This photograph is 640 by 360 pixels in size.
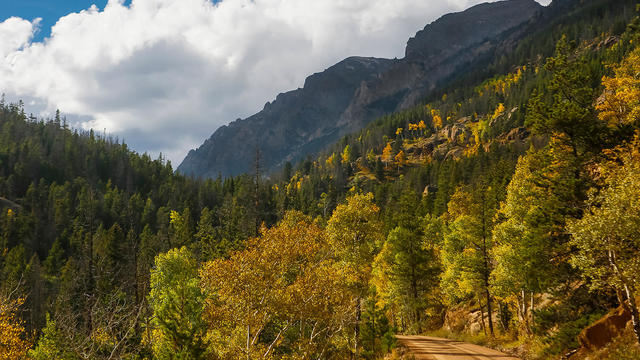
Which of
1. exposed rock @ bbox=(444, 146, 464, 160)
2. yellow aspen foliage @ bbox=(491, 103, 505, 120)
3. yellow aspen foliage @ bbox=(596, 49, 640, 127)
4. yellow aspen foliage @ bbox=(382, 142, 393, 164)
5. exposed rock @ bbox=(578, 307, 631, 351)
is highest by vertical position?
yellow aspen foliage @ bbox=(491, 103, 505, 120)

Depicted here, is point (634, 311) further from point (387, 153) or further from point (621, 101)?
point (387, 153)

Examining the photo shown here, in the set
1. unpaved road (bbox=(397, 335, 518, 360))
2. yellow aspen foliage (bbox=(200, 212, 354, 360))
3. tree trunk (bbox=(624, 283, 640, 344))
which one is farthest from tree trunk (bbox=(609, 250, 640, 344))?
yellow aspen foliage (bbox=(200, 212, 354, 360))

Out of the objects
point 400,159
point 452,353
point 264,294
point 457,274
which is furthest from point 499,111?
point 264,294

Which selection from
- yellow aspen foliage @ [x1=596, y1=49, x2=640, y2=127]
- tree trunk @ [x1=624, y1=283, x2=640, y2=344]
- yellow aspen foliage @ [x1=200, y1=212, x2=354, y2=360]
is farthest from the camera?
yellow aspen foliage @ [x1=596, y1=49, x2=640, y2=127]

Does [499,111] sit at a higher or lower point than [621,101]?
higher

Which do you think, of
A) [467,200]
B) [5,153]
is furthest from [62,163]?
[467,200]

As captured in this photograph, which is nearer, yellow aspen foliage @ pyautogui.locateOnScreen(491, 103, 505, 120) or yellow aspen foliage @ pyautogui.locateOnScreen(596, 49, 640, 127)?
yellow aspen foliage @ pyautogui.locateOnScreen(596, 49, 640, 127)

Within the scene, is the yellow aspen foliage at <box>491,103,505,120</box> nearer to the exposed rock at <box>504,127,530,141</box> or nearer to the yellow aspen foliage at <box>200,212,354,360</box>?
the exposed rock at <box>504,127,530,141</box>

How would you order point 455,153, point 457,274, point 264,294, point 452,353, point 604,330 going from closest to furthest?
point 264,294 → point 604,330 → point 452,353 → point 457,274 → point 455,153

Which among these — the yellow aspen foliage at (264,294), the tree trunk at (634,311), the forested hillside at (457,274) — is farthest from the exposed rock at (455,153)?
the tree trunk at (634,311)

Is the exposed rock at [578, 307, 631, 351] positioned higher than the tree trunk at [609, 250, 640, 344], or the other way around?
the tree trunk at [609, 250, 640, 344]

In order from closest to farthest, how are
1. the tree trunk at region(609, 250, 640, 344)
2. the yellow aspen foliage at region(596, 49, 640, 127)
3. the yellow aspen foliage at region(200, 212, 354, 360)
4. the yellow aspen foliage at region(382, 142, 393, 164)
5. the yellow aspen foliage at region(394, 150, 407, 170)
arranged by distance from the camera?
the tree trunk at region(609, 250, 640, 344), the yellow aspen foliage at region(200, 212, 354, 360), the yellow aspen foliage at region(596, 49, 640, 127), the yellow aspen foliage at region(394, 150, 407, 170), the yellow aspen foliage at region(382, 142, 393, 164)

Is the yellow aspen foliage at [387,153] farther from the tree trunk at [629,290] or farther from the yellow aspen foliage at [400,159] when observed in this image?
the tree trunk at [629,290]

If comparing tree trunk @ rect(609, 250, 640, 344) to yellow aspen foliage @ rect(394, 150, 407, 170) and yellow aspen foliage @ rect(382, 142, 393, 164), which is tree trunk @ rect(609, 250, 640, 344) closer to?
yellow aspen foliage @ rect(394, 150, 407, 170)
